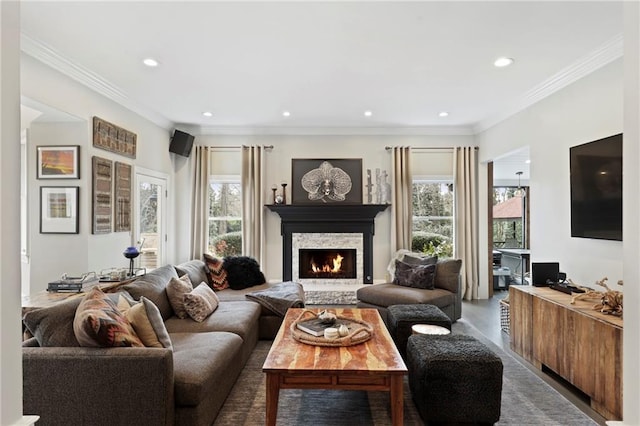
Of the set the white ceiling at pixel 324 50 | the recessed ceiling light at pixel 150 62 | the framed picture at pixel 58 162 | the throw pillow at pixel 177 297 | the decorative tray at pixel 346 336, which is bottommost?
the decorative tray at pixel 346 336

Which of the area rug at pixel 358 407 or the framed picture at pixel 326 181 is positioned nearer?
the area rug at pixel 358 407

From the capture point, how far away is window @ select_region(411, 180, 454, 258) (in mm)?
5773

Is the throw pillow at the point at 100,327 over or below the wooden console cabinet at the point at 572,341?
over

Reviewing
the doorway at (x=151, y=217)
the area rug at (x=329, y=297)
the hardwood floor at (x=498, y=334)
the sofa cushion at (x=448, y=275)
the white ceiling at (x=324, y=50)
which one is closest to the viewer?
the white ceiling at (x=324, y=50)

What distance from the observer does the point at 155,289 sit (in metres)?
3.03

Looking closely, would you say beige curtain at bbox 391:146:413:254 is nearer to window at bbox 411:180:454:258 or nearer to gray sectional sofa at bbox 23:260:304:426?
window at bbox 411:180:454:258

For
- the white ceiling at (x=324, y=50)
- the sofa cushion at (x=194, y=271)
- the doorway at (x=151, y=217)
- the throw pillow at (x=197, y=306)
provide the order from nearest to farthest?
the white ceiling at (x=324, y=50) → the throw pillow at (x=197, y=306) → the sofa cushion at (x=194, y=271) → the doorway at (x=151, y=217)

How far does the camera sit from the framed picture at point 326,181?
561cm

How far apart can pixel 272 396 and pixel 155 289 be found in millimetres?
1571

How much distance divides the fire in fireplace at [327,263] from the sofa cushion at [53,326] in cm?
378

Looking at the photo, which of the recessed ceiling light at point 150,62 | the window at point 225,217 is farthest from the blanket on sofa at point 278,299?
the recessed ceiling light at point 150,62

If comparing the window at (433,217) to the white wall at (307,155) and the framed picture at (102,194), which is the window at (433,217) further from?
the framed picture at (102,194)

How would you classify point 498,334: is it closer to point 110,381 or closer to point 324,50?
point 324,50

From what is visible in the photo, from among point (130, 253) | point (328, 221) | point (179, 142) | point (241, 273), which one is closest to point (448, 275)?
point (328, 221)
